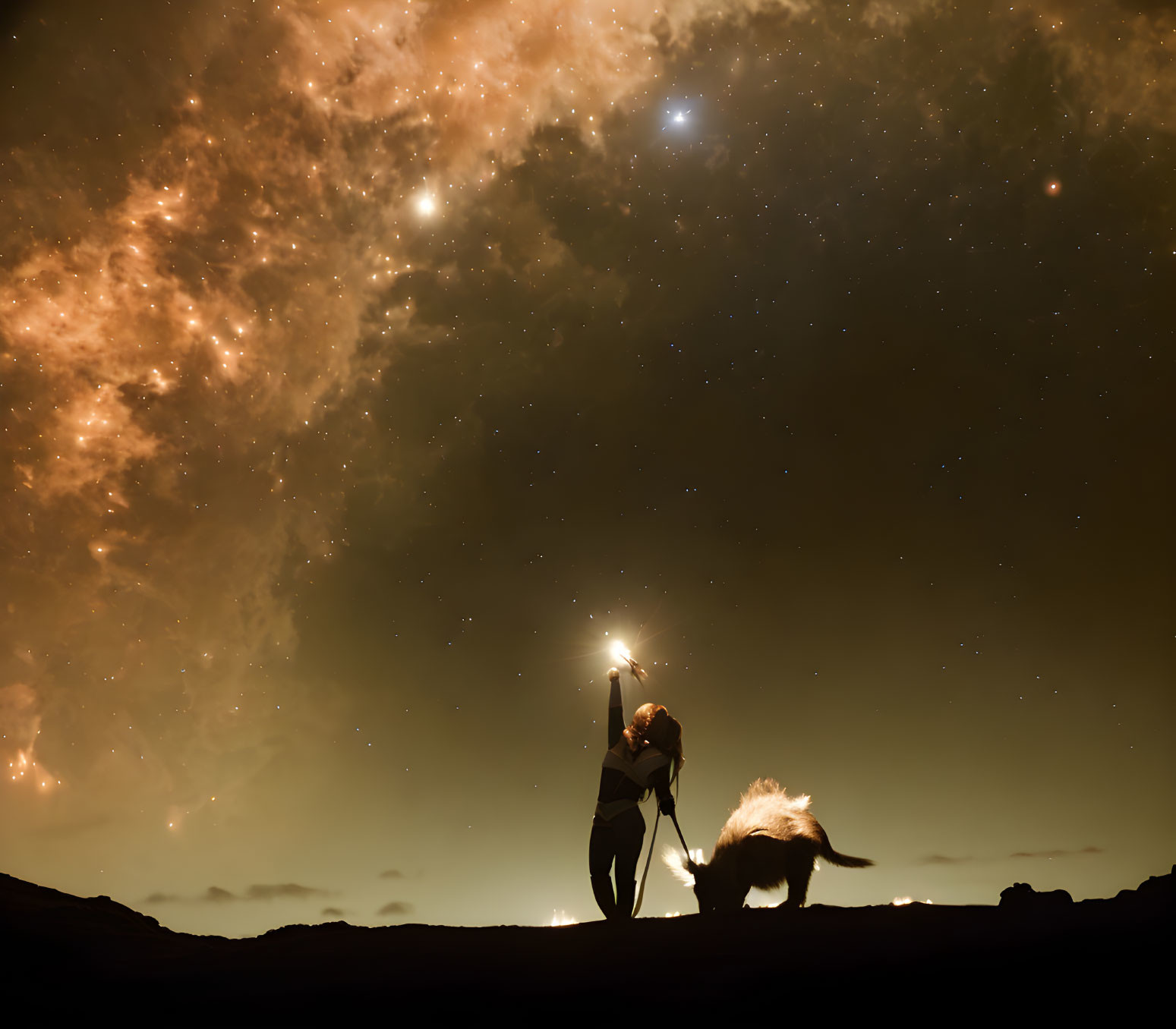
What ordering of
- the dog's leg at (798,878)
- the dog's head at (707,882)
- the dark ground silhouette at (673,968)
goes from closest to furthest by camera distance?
the dark ground silhouette at (673,968)
the dog's leg at (798,878)
the dog's head at (707,882)

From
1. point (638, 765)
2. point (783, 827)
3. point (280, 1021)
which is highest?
point (638, 765)

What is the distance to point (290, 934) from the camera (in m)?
6.85

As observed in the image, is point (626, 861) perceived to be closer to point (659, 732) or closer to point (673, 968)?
point (659, 732)

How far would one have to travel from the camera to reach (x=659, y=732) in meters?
7.75

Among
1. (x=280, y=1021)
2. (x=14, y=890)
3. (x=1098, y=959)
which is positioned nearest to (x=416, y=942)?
(x=280, y=1021)

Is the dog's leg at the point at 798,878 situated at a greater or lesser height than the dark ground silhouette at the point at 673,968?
greater

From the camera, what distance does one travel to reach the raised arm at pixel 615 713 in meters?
7.91

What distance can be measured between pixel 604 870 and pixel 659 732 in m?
1.58

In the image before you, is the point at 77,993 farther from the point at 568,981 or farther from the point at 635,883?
the point at 635,883

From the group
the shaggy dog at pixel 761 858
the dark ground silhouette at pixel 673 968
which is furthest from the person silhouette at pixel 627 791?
the dark ground silhouette at pixel 673 968

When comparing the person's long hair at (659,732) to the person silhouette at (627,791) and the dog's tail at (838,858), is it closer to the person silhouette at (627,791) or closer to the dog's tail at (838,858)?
the person silhouette at (627,791)

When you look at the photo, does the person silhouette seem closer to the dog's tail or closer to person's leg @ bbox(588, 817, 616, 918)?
person's leg @ bbox(588, 817, 616, 918)

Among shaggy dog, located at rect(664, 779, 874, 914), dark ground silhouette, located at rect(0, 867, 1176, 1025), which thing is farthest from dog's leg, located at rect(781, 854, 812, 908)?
dark ground silhouette, located at rect(0, 867, 1176, 1025)

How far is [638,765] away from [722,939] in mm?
2484
